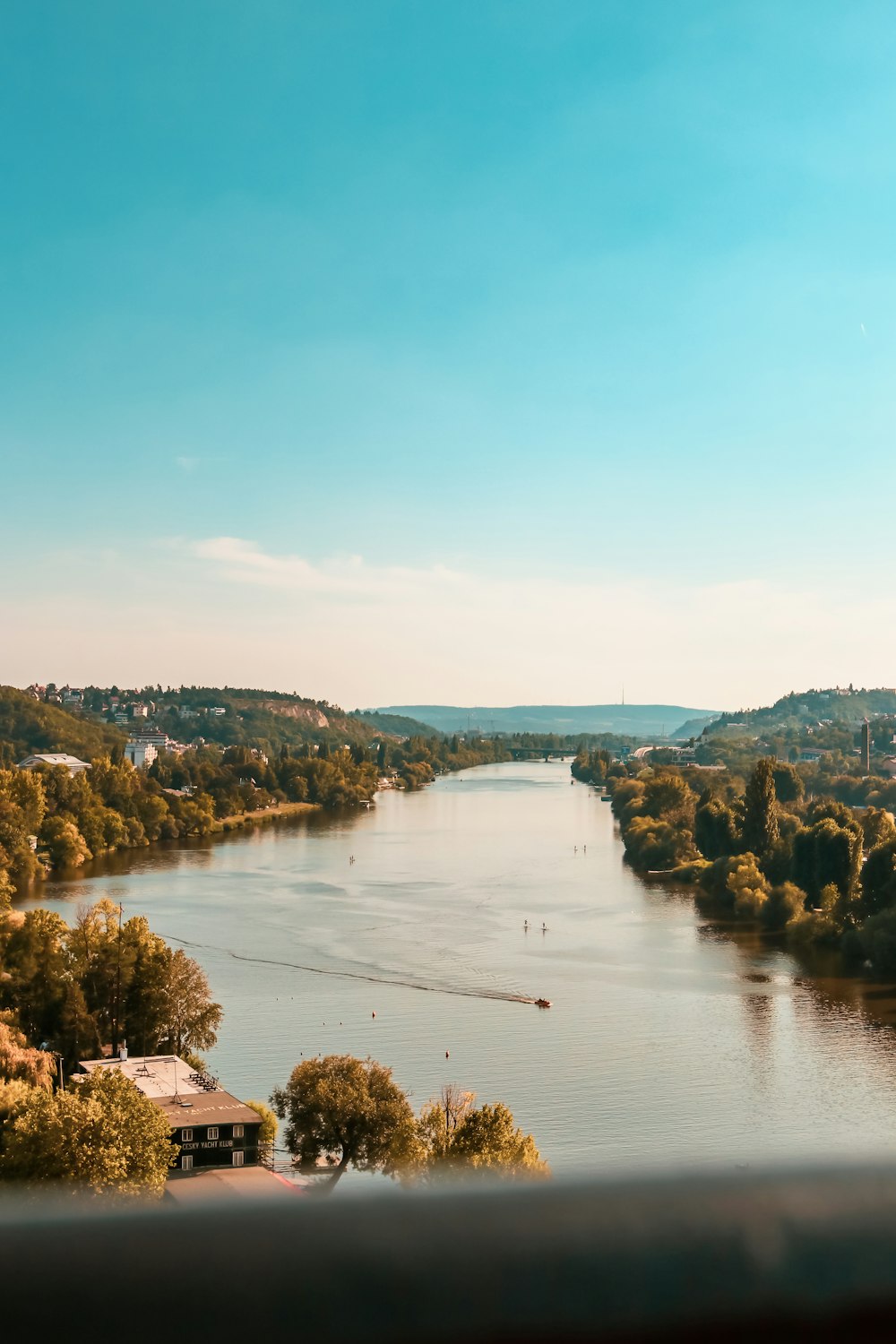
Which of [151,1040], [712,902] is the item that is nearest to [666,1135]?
[151,1040]

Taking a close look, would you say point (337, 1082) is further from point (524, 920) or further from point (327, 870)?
point (327, 870)

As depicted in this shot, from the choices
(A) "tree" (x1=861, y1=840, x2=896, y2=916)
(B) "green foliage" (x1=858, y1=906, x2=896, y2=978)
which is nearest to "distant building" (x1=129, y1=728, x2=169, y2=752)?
A: (A) "tree" (x1=861, y1=840, x2=896, y2=916)

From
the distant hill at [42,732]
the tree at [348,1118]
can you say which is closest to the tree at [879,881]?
the tree at [348,1118]

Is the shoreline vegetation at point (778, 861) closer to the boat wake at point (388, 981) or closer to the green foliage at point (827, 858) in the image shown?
the green foliage at point (827, 858)

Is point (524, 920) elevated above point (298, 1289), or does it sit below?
below

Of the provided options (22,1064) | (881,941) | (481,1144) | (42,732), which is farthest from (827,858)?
(42,732)

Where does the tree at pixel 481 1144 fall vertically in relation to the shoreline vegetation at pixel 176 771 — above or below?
below
